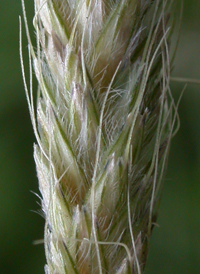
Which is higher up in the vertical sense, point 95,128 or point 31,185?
point 95,128

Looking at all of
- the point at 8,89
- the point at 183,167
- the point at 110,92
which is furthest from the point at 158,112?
the point at 8,89

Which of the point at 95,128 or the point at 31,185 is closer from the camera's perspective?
the point at 95,128

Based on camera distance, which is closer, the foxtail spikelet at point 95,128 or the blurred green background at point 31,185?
the foxtail spikelet at point 95,128

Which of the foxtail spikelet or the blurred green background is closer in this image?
the foxtail spikelet
